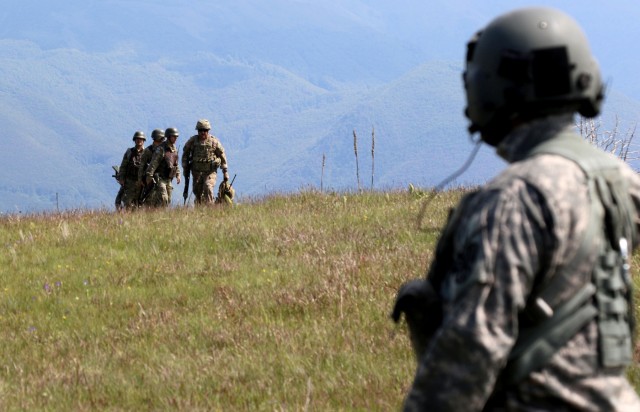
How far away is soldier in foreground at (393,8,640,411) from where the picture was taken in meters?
2.55

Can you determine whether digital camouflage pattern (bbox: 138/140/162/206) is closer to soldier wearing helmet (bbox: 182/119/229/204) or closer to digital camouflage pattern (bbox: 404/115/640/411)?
soldier wearing helmet (bbox: 182/119/229/204)

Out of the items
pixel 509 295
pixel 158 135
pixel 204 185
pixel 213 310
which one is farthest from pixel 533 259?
pixel 158 135

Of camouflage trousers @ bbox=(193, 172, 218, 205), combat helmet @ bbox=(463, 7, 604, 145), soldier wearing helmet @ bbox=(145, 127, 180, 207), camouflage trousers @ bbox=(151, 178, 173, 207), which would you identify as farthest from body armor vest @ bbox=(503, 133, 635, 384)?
camouflage trousers @ bbox=(151, 178, 173, 207)

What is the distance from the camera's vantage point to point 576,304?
2658 millimetres

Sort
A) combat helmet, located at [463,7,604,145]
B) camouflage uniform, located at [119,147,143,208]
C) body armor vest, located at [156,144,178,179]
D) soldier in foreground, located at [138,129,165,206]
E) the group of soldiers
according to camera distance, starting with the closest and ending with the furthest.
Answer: combat helmet, located at [463,7,604,145] < the group of soldiers < body armor vest, located at [156,144,178,179] < soldier in foreground, located at [138,129,165,206] < camouflage uniform, located at [119,147,143,208]

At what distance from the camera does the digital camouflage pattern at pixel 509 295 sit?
8.35 ft

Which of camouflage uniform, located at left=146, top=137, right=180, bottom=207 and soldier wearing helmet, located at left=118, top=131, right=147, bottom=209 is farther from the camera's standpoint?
soldier wearing helmet, located at left=118, top=131, right=147, bottom=209

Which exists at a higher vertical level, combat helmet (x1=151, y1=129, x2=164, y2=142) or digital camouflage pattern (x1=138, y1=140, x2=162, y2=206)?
combat helmet (x1=151, y1=129, x2=164, y2=142)

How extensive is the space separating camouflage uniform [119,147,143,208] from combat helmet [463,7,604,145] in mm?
21216

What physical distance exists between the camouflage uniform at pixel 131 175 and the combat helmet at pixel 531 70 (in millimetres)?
21216

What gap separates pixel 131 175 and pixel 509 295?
2175cm

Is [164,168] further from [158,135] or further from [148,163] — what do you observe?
[158,135]

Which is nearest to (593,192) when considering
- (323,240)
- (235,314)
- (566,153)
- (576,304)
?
(566,153)

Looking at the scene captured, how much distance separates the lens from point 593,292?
268 cm
